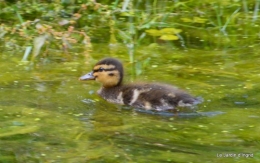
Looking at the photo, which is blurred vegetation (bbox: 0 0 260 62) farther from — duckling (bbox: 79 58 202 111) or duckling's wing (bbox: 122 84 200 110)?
duckling's wing (bbox: 122 84 200 110)

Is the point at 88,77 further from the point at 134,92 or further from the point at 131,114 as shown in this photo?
the point at 131,114

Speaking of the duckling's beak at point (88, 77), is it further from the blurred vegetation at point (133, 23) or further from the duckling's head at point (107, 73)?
the blurred vegetation at point (133, 23)

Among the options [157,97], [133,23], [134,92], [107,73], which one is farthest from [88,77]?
[133,23]

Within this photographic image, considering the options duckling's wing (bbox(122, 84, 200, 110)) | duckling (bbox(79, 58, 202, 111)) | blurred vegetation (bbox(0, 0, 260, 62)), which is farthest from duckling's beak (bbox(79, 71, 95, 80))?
blurred vegetation (bbox(0, 0, 260, 62))

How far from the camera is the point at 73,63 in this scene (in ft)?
17.8

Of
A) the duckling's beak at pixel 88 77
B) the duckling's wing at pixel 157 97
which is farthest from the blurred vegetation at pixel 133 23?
the duckling's wing at pixel 157 97

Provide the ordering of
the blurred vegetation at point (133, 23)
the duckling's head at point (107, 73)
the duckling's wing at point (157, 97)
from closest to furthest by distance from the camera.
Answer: the duckling's wing at point (157, 97)
the duckling's head at point (107, 73)
the blurred vegetation at point (133, 23)

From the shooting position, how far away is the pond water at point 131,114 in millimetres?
3604

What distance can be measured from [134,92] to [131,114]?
28cm

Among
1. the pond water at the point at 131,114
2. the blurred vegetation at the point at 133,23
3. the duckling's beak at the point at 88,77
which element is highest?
the blurred vegetation at the point at 133,23

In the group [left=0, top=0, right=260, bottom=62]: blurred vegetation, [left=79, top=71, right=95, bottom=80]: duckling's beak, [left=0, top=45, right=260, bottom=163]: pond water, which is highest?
[left=0, top=0, right=260, bottom=62]: blurred vegetation

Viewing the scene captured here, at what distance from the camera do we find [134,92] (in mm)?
4652

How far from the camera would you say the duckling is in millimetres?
4473

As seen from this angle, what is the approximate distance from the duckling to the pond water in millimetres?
81
